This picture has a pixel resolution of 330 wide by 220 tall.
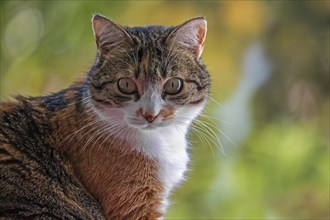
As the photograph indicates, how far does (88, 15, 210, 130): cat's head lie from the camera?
142cm

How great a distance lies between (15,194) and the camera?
4.39 ft

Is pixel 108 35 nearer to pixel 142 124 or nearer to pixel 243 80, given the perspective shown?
pixel 142 124

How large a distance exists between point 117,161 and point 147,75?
21 cm

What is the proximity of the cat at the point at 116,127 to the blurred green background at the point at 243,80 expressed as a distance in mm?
442

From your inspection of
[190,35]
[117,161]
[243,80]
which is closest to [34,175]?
[117,161]

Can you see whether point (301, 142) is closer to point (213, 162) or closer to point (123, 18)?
point (213, 162)

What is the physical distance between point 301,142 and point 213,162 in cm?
28

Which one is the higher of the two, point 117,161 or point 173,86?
point 173,86

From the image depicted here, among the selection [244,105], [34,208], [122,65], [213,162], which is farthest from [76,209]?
[244,105]

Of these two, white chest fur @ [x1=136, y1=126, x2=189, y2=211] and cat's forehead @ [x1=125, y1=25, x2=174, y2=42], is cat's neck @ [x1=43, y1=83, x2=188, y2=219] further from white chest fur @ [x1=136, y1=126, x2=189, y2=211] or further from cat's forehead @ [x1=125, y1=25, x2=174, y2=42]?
cat's forehead @ [x1=125, y1=25, x2=174, y2=42]

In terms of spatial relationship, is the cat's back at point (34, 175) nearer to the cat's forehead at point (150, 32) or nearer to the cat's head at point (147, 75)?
the cat's head at point (147, 75)

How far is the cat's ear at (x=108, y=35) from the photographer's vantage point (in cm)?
144

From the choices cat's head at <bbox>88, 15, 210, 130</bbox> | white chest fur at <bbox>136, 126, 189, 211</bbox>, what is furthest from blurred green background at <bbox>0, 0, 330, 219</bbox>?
cat's head at <bbox>88, 15, 210, 130</bbox>

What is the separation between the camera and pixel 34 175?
4.58 feet
